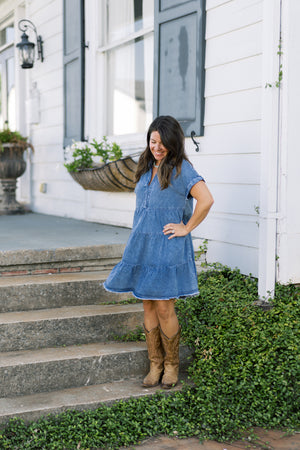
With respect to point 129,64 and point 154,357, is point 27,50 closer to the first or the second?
point 129,64

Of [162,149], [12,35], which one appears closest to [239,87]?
[162,149]

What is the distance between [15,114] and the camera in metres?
7.76

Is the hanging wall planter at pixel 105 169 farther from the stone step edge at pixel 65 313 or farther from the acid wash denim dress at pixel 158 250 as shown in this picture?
the acid wash denim dress at pixel 158 250

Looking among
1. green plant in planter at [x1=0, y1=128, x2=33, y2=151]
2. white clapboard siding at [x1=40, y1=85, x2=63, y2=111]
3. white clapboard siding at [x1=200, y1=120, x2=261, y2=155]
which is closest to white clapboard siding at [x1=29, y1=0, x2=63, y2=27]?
white clapboard siding at [x1=40, y1=85, x2=63, y2=111]

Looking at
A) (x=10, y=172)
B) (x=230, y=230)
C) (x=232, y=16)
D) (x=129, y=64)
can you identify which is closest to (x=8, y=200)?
(x=10, y=172)

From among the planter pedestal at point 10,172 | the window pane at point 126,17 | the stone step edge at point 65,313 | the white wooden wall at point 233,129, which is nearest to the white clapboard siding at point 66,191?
the planter pedestal at point 10,172

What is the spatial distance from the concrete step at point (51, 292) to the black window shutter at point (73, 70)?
246 cm

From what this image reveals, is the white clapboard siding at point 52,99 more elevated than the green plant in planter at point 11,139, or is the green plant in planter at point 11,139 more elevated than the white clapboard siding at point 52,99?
the white clapboard siding at point 52,99

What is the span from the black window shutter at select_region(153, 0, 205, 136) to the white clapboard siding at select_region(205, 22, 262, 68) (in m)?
0.07

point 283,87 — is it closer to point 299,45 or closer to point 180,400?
point 299,45

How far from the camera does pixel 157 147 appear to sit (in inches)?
108

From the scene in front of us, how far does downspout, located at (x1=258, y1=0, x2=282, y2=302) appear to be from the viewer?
3.14m

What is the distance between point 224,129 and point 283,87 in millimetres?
674

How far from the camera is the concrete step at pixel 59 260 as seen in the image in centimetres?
351
